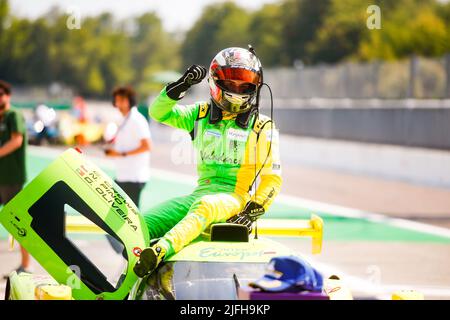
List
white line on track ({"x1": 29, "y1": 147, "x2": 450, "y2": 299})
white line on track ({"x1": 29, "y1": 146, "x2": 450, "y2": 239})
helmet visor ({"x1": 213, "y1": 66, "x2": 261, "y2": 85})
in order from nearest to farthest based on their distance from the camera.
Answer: helmet visor ({"x1": 213, "y1": 66, "x2": 261, "y2": 85}) → white line on track ({"x1": 29, "y1": 147, "x2": 450, "y2": 299}) → white line on track ({"x1": 29, "y1": 146, "x2": 450, "y2": 239})

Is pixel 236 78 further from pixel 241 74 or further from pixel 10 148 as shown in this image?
pixel 10 148

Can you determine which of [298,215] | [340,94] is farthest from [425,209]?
[340,94]

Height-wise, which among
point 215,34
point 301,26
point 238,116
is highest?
point 301,26

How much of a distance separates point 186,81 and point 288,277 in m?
1.90

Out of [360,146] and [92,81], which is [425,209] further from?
[92,81]

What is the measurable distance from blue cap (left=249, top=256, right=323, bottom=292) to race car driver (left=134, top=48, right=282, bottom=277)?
1.16 meters

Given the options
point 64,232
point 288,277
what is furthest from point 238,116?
point 288,277

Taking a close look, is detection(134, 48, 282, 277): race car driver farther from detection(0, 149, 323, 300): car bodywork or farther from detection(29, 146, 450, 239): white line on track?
detection(29, 146, 450, 239): white line on track

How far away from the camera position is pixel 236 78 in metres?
6.87

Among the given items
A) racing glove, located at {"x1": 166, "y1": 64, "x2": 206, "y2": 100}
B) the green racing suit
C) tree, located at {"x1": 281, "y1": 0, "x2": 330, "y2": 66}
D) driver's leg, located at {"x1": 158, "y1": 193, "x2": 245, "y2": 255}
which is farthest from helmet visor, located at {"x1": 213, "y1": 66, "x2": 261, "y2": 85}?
tree, located at {"x1": 281, "y1": 0, "x2": 330, "y2": 66}

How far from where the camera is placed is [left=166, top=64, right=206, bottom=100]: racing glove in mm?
6639

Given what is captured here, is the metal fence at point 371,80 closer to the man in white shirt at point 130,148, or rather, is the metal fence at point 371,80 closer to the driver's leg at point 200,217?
the man in white shirt at point 130,148

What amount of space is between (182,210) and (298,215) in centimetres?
923

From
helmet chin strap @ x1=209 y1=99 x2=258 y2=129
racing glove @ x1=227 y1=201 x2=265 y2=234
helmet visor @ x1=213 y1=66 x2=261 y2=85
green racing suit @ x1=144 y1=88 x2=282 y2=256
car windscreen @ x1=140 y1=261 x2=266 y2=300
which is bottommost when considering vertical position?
car windscreen @ x1=140 y1=261 x2=266 y2=300
